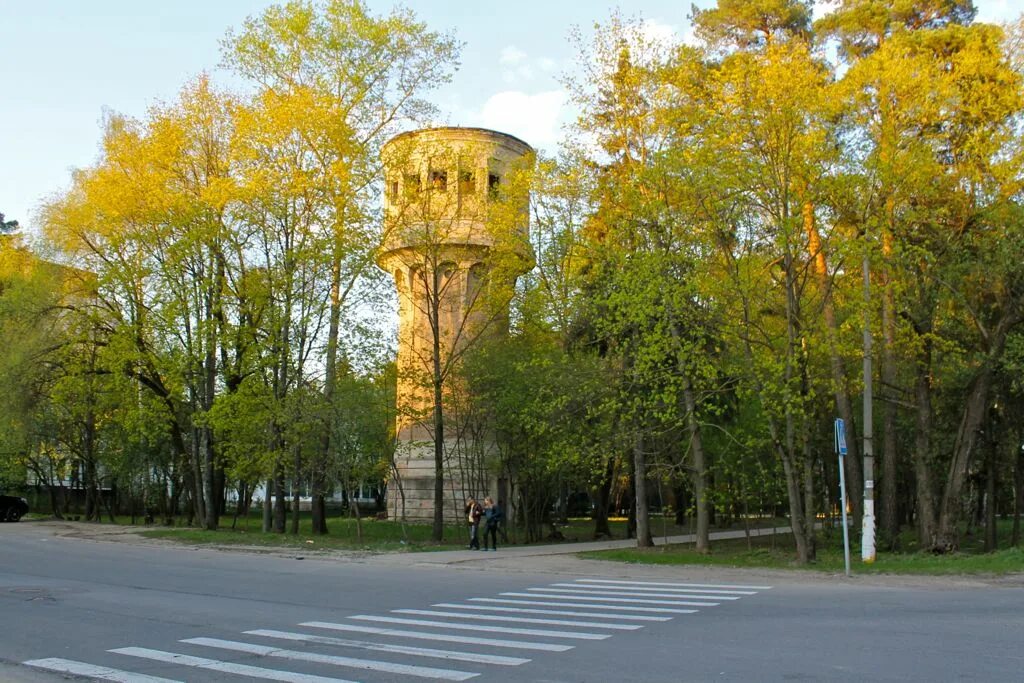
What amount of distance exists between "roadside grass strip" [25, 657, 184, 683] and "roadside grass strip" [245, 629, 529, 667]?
2003mm

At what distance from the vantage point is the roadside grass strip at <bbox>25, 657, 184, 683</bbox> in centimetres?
789

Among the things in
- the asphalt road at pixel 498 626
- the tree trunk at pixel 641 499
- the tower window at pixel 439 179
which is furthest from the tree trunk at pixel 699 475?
the tower window at pixel 439 179

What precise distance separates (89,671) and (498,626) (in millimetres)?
4585

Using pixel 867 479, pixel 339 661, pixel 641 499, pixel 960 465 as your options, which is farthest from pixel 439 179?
pixel 339 661

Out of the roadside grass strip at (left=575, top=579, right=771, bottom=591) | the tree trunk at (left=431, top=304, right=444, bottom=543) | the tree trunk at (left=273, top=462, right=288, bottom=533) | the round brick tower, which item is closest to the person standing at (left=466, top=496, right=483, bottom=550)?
the tree trunk at (left=431, top=304, right=444, bottom=543)

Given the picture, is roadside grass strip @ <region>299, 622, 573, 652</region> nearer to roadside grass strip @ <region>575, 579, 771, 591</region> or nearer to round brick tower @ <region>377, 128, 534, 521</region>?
roadside grass strip @ <region>575, 579, 771, 591</region>

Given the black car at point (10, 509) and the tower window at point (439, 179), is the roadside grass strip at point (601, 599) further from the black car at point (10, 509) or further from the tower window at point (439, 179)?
the black car at point (10, 509)

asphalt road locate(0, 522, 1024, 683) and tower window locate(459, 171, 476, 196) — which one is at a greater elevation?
tower window locate(459, 171, 476, 196)

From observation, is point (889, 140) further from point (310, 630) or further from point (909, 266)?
point (310, 630)

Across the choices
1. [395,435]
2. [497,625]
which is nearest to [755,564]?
[497,625]

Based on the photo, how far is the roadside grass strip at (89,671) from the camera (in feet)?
25.9

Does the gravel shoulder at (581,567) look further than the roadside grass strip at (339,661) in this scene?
Yes

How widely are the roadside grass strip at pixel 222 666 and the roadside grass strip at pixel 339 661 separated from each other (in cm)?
48

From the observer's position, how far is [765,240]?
2192 cm
